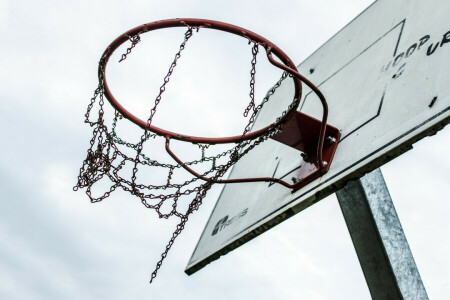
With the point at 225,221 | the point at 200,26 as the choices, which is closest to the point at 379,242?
the point at 225,221

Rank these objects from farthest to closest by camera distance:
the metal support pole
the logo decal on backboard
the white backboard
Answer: the logo decal on backboard, the metal support pole, the white backboard

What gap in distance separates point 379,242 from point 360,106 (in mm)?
738

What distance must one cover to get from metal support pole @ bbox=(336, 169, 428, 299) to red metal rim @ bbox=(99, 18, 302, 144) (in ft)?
1.88

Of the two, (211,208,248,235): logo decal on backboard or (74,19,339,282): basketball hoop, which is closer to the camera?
(74,19,339,282): basketball hoop

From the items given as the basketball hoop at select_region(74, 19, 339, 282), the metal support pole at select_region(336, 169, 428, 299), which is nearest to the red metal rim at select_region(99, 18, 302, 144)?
the basketball hoop at select_region(74, 19, 339, 282)

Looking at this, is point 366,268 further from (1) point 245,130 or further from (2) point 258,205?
(1) point 245,130

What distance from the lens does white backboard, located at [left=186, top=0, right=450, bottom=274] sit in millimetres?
2600

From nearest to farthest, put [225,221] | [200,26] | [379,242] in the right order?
[200,26]
[379,242]
[225,221]

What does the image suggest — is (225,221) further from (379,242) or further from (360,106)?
(360,106)

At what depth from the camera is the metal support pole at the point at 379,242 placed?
326cm

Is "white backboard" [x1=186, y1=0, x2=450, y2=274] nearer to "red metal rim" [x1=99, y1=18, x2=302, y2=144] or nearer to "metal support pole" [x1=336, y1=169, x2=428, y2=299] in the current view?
"red metal rim" [x1=99, y1=18, x2=302, y2=144]

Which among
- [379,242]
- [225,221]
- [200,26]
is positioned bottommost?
[379,242]

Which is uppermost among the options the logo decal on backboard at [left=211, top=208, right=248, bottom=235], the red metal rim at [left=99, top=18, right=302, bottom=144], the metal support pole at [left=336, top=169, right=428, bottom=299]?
the red metal rim at [left=99, top=18, right=302, bottom=144]

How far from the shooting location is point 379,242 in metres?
3.28
